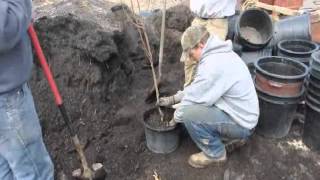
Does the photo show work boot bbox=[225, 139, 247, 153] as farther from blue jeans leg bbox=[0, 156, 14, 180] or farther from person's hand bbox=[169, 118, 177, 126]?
blue jeans leg bbox=[0, 156, 14, 180]

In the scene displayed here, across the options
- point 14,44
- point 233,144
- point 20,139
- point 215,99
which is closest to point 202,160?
point 233,144

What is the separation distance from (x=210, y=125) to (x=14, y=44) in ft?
5.61

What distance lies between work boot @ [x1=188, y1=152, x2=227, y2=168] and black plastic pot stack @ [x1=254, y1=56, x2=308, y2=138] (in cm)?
61

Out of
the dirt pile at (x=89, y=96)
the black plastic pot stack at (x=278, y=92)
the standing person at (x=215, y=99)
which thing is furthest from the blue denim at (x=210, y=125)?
the dirt pile at (x=89, y=96)

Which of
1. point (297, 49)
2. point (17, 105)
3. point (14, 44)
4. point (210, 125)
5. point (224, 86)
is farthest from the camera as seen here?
point (297, 49)

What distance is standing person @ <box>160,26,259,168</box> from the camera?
2.87 metres

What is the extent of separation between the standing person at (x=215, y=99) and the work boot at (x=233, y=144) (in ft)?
0.24

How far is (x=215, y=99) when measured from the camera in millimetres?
2992

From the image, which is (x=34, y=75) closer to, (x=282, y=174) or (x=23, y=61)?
(x=23, y=61)

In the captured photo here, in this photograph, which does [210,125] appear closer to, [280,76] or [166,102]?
[166,102]

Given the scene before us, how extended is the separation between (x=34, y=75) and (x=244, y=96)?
212cm

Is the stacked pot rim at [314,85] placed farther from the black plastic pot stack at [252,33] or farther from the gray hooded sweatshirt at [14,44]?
the gray hooded sweatshirt at [14,44]

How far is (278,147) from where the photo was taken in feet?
12.0

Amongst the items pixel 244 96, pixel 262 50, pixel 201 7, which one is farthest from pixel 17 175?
pixel 262 50
